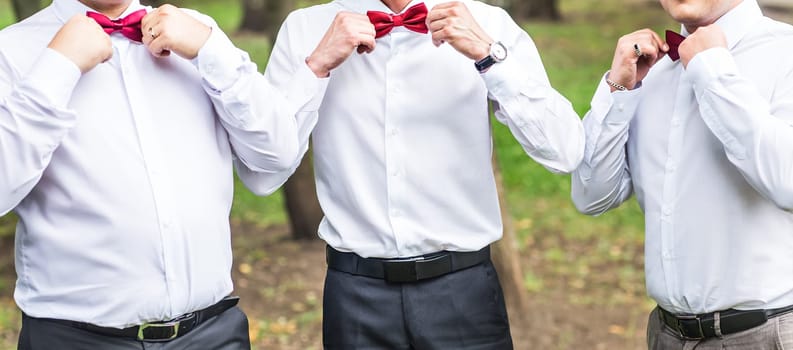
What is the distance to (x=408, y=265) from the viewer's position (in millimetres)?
3514

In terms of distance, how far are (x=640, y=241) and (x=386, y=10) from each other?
17.7ft

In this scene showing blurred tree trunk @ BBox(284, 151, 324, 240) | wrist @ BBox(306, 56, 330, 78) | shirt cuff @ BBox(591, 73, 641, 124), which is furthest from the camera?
blurred tree trunk @ BBox(284, 151, 324, 240)

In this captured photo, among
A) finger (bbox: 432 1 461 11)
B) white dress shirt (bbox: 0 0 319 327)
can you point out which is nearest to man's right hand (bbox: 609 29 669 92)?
finger (bbox: 432 1 461 11)

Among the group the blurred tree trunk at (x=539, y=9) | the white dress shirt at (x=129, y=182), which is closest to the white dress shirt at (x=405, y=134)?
the white dress shirt at (x=129, y=182)

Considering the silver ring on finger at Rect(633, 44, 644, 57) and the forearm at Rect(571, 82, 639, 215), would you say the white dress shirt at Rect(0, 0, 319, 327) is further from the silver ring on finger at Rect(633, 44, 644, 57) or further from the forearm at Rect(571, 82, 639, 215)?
the silver ring on finger at Rect(633, 44, 644, 57)

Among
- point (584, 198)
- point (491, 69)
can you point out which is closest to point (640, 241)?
point (584, 198)

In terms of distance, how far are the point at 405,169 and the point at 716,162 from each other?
38.9 inches

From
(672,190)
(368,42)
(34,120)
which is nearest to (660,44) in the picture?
(672,190)

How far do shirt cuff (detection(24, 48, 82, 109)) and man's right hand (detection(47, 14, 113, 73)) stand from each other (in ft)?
0.07

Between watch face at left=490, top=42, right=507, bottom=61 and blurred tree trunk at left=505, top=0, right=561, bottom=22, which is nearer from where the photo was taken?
watch face at left=490, top=42, right=507, bottom=61

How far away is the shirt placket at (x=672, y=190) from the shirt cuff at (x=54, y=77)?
1819mm

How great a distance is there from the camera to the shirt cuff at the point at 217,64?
308 centimetres

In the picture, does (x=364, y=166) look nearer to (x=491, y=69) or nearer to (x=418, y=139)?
(x=418, y=139)

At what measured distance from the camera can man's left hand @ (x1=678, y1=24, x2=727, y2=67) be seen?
3.16m
